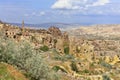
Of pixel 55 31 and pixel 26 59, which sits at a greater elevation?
pixel 26 59

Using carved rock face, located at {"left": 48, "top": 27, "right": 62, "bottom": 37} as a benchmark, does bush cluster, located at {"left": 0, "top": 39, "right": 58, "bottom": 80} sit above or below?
above

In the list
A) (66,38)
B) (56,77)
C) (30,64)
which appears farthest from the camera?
(66,38)

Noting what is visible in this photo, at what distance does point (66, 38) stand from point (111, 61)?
17.3 metres

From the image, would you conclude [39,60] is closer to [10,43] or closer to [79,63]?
[10,43]

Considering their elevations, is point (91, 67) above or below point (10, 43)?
below

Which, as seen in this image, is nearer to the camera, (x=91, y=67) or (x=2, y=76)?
(x=2, y=76)

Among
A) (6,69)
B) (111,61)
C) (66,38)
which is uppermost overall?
(6,69)

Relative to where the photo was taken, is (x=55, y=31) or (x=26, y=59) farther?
(x=55, y=31)

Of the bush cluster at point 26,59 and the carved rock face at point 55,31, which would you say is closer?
the bush cluster at point 26,59

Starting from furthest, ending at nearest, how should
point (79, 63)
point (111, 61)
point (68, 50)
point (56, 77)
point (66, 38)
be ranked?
point (111, 61) < point (66, 38) < point (68, 50) < point (79, 63) < point (56, 77)

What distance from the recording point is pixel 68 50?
3681 inches

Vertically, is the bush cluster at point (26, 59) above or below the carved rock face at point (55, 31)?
above

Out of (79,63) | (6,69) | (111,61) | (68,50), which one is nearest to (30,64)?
(6,69)

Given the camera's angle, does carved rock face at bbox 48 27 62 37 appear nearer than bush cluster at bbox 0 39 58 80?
No
